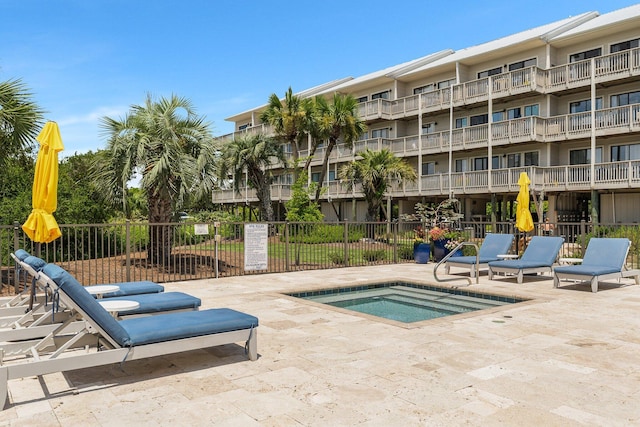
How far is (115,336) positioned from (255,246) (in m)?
9.20

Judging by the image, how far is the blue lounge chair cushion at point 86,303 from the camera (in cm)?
449

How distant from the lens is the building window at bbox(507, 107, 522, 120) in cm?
2941

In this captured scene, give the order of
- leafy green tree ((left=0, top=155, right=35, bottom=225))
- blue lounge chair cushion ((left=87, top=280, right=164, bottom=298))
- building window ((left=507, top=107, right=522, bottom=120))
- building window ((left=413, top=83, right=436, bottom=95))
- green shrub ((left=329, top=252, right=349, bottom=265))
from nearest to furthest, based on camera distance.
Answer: blue lounge chair cushion ((left=87, top=280, right=164, bottom=298)), leafy green tree ((left=0, top=155, right=35, bottom=225)), green shrub ((left=329, top=252, right=349, bottom=265)), building window ((left=507, top=107, right=522, bottom=120)), building window ((left=413, top=83, right=436, bottom=95))

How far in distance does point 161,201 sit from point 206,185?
4.81 feet

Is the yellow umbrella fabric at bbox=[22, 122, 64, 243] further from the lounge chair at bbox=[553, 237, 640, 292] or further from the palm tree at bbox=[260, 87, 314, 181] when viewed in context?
the palm tree at bbox=[260, 87, 314, 181]

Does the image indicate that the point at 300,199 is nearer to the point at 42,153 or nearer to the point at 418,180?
the point at 418,180

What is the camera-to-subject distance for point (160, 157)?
553 inches

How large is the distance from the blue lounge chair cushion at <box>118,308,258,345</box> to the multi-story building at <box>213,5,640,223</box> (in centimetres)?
2376

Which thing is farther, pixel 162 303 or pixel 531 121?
pixel 531 121

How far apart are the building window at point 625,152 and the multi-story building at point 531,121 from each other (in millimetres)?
45

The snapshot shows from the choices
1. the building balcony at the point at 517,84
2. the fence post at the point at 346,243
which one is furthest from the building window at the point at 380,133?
the fence post at the point at 346,243

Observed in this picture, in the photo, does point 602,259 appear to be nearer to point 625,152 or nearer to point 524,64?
point 625,152

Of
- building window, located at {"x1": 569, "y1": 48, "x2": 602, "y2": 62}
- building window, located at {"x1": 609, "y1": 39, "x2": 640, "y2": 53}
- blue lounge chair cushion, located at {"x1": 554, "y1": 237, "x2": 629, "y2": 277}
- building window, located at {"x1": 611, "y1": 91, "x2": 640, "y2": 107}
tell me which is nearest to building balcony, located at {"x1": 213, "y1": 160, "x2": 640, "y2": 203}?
building window, located at {"x1": 611, "y1": 91, "x2": 640, "y2": 107}

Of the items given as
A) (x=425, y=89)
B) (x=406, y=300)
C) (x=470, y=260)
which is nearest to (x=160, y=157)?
(x=406, y=300)
